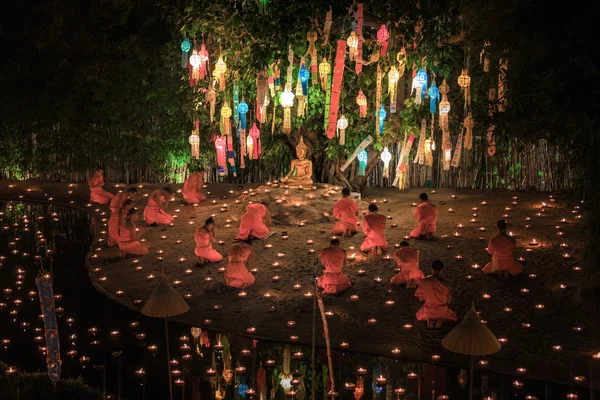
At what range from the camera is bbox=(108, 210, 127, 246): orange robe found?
36.3ft

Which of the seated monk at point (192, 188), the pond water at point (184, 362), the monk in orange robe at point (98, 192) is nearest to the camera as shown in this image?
the pond water at point (184, 362)

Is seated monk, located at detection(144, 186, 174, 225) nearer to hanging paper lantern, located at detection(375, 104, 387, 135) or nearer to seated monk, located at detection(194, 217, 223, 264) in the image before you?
seated monk, located at detection(194, 217, 223, 264)

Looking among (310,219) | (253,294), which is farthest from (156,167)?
(253,294)

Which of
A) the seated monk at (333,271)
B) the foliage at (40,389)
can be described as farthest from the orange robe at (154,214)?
the foliage at (40,389)

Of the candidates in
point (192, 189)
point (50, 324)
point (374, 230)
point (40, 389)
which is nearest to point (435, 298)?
point (374, 230)

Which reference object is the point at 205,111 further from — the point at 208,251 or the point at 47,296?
A: the point at 47,296

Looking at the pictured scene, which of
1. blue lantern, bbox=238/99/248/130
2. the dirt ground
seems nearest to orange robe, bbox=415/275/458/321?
the dirt ground

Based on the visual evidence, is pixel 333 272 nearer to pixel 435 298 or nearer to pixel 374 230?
pixel 374 230

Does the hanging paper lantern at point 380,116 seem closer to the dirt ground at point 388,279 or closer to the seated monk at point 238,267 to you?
the dirt ground at point 388,279

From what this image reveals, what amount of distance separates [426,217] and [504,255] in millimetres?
1739

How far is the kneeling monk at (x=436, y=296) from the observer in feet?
26.3

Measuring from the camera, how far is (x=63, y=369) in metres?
7.26

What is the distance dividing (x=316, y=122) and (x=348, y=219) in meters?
3.37

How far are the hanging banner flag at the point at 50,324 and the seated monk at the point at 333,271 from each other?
373cm
